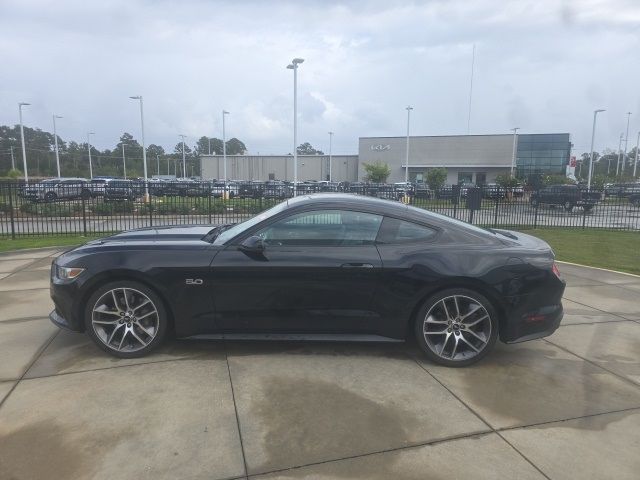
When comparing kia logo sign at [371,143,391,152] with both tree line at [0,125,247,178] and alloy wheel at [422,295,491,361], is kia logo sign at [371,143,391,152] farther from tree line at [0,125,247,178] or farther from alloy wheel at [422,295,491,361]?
alloy wheel at [422,295,491,361]

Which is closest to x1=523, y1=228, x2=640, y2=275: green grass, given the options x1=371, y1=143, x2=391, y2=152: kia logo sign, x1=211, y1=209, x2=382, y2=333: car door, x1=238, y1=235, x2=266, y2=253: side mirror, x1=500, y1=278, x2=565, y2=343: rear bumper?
x1=500, y1=278, x2=565, y2=343: rear bumper

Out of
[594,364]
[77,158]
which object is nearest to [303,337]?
[594,364]

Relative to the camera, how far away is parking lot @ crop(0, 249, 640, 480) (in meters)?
2.76

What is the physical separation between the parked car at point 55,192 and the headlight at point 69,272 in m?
11.6

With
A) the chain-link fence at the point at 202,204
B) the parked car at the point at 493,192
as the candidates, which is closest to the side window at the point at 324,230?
the chain-link fence at the point at 202,204

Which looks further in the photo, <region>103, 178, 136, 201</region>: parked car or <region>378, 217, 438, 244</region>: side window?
<region>103, 178, 136, 201</region>: parked car

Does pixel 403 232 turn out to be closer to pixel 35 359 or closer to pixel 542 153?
pixel 35 359

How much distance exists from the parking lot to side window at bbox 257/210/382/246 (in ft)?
3.46

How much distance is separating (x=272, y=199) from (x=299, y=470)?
15.5 meters

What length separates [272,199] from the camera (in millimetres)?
17812

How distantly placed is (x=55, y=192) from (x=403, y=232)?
15570 millimetres

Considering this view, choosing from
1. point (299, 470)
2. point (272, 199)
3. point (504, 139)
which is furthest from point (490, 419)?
point (504, 139)

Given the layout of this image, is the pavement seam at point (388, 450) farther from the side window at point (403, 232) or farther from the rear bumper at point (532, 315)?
the side window at point (403, 232)

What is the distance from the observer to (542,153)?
71.8 metres
